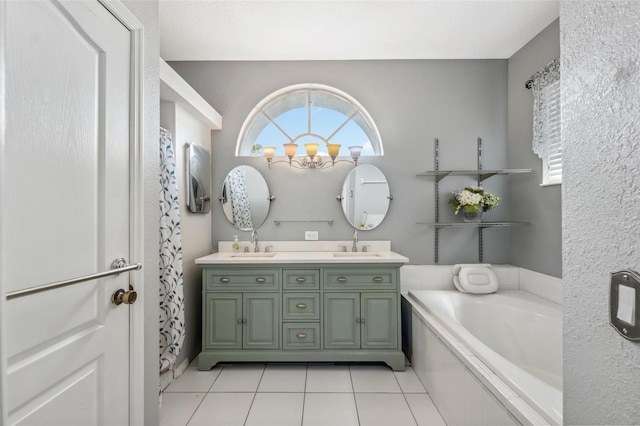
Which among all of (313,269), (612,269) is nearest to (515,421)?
(612,269)

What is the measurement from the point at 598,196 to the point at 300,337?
237 centimetres

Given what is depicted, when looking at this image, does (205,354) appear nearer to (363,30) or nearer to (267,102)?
(267,102)

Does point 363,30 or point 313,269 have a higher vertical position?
point 363,30

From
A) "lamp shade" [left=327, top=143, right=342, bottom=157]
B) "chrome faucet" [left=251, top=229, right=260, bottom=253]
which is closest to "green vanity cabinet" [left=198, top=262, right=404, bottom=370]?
"chrome faucet" [left=251, top=229, right=260, bottom=253]

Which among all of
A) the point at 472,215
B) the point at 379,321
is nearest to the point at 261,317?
the point at 379,321

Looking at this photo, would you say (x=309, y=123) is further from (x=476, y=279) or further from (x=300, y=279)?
(x=476, y=279)

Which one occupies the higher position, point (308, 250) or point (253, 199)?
point (253, 199)

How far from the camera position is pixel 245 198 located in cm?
316

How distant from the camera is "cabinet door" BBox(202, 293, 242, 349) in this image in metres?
2.63

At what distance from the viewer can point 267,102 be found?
3230 mm

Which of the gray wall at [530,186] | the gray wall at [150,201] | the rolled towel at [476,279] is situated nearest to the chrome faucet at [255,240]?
the gray wall at [150,201]

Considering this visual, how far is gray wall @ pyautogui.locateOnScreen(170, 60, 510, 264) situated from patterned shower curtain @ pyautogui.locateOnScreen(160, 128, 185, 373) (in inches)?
37.1

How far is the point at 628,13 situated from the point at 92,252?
1389mm

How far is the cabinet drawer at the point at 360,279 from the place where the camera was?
2646mm
